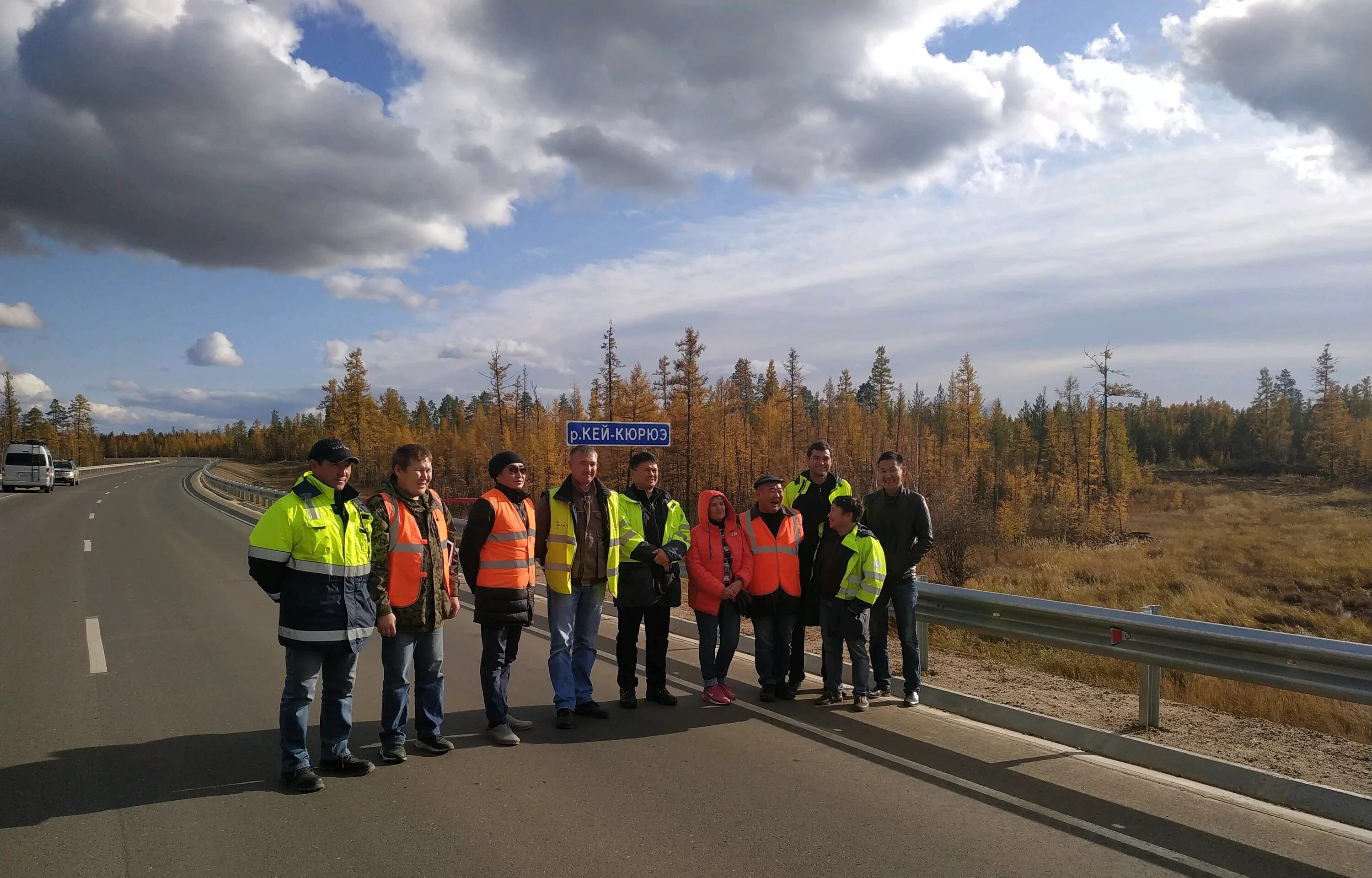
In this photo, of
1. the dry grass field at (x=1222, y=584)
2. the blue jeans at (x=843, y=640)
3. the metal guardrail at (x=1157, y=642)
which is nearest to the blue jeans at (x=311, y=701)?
the blue jeans at (x=843, y=640)

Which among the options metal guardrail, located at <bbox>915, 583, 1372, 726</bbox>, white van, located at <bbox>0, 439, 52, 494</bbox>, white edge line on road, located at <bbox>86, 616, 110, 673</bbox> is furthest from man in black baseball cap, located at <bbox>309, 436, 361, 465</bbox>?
white van, located at <bbox>0, 439, 52, 494</bbox>

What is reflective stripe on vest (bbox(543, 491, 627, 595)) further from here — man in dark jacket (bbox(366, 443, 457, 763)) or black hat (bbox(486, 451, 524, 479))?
man in dark jacket (bbox(366, 443, 457, 763))

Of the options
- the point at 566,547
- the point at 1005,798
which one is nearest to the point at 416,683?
the point at 566,547

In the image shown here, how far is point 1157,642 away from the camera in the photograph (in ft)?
18.9

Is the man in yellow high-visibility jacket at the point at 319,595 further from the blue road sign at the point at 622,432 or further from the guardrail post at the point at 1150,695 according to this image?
the guardrail post at the point at 1150,695

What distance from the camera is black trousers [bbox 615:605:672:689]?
6789mm

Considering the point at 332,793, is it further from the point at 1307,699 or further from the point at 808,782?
the point at 1307,699

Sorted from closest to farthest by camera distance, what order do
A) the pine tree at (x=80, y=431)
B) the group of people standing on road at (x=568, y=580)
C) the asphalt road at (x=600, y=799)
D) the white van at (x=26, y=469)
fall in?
the asphalt road at (x=600, y=799), the group of people standing on road at (x=568, y=580), the white van at (x=26, y=469), the pine tree at (x=80, y=431)

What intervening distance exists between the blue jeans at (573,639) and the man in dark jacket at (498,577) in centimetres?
40

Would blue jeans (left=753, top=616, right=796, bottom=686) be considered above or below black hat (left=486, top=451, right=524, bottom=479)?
below

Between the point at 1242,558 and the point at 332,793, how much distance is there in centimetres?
Answer: 4133

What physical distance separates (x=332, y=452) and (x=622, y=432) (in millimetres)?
6024

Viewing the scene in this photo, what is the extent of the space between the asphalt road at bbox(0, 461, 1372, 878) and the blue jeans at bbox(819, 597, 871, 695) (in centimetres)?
33

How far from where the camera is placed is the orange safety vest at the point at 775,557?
22.9 feet
